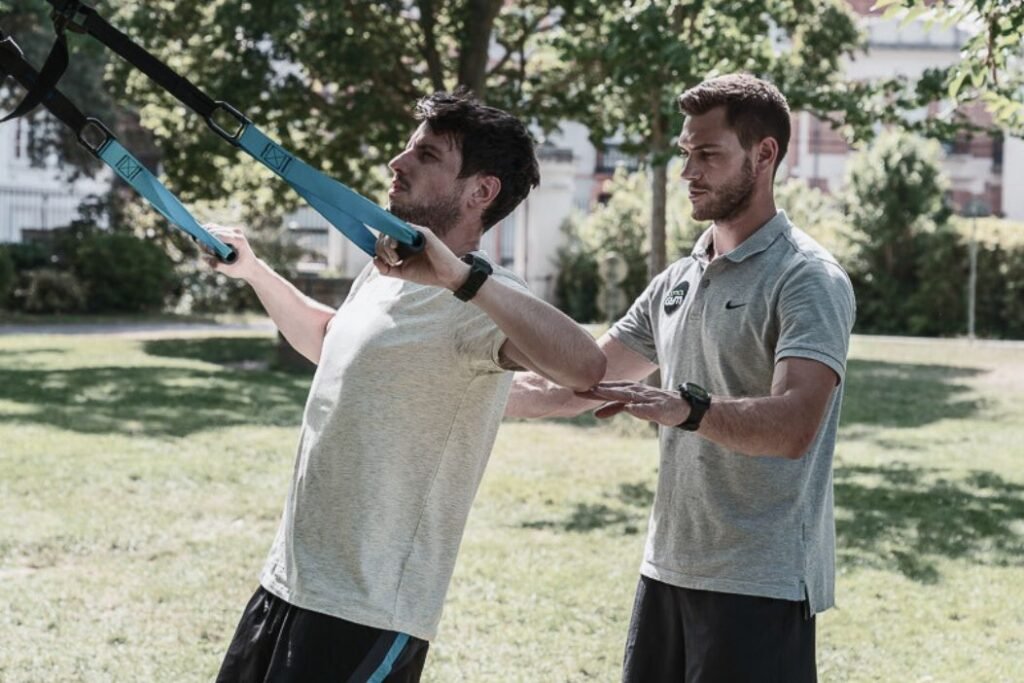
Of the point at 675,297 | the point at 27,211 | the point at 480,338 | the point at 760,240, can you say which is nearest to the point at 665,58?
the point at 675,297

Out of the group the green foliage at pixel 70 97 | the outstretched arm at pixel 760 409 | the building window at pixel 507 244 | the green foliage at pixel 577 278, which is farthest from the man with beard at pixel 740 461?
the building window at pixel 507 244

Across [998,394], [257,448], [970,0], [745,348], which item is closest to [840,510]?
[257,448]

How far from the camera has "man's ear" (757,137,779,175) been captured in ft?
10.5

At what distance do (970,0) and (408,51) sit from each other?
13.7 metres

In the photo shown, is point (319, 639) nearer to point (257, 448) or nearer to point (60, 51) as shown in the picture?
point (60, 51)

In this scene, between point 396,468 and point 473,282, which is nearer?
point 473,282

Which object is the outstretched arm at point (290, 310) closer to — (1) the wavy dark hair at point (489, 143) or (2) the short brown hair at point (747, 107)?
(1) the wavy dark hair at point (489, 143)

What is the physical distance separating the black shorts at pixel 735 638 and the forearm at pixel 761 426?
0.46m

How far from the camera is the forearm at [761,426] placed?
278 centimetres

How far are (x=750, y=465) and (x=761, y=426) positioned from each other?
37 centimetres

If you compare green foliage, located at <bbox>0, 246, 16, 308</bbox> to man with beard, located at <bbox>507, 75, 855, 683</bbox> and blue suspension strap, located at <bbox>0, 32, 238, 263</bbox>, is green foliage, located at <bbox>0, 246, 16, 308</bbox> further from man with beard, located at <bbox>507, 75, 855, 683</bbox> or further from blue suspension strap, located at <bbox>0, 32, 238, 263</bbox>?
man with beard, located at <bbox>507, 75, 855, 683</bbox>

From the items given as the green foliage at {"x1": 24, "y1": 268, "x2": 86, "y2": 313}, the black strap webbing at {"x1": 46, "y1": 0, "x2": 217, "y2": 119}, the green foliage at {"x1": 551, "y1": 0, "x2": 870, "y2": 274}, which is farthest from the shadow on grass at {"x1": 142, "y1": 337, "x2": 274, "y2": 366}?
the black strap webbing at {"x1": 46, "y1": 0, "x2": 217, "y2": 119}

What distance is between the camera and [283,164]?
2443 mm

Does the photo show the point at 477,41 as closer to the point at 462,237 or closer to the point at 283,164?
the point at 462,237
